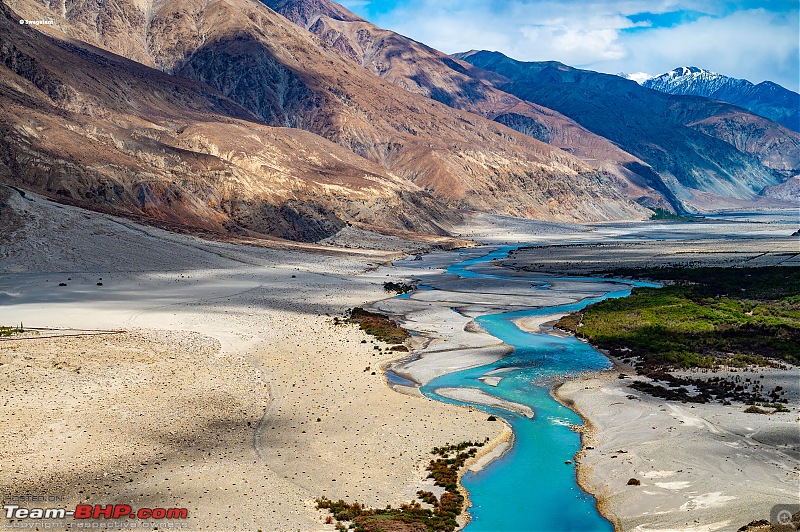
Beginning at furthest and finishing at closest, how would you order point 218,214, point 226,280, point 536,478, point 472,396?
1. point 218,214
2. point 226,280
3. point 472,396
4. point 536,478

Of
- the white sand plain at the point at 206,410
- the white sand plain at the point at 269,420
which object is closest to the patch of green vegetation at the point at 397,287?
the white sand plain at the point at 269,420

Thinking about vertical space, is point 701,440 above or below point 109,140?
below

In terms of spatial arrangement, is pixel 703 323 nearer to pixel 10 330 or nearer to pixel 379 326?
pixel 379 326

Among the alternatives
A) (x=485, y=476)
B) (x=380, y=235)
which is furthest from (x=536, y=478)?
(x=380, y=235)

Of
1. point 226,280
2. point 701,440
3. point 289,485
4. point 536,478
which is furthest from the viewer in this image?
point 226,280

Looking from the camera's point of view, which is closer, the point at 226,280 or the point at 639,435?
the point at 639,435

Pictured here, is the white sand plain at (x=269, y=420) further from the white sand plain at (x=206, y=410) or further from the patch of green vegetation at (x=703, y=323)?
the patch of green vegetation at (x=703, y=323)

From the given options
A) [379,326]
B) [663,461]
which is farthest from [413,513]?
[379,326]

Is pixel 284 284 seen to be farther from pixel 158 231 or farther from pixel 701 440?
pixel 701 440
